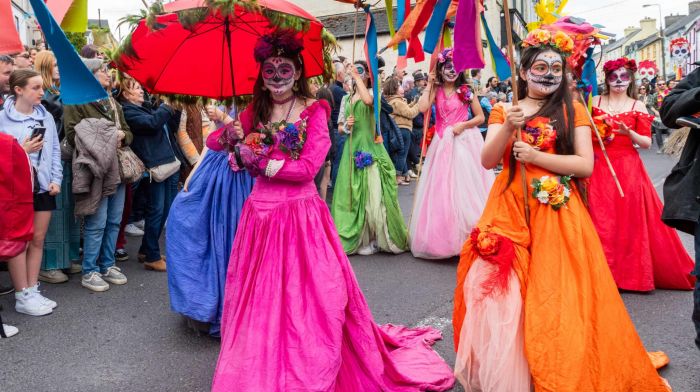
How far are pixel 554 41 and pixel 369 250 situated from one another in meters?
3.97

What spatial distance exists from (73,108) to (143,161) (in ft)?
2.80

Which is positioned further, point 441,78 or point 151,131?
point 441,78

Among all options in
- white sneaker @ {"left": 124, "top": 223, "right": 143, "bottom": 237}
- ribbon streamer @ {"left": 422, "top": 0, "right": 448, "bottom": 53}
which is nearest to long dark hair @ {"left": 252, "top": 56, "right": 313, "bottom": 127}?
ribbon streamer @ {"left": 422, "top": 0, "right": 448, "bottom": 53}

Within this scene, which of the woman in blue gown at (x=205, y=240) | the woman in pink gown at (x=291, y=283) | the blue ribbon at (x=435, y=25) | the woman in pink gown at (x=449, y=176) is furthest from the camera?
the woman in pink gown at (x=449, y=176)

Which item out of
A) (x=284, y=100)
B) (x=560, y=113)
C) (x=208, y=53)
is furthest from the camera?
(x=208, y=53)

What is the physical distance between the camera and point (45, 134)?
5.10 metres

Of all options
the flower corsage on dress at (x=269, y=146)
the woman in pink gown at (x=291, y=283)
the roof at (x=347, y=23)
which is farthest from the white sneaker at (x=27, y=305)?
the roof at (x=347, y=23)

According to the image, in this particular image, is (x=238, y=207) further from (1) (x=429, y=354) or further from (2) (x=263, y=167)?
(1) (x=429, y=354)

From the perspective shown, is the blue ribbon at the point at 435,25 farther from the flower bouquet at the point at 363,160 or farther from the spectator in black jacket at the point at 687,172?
the flower bouquet at the point at 363,160

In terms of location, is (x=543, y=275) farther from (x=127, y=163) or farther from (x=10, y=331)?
(x=127, y=163)

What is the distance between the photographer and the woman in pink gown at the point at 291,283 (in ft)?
10.1

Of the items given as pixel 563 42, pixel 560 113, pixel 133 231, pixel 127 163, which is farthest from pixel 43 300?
pixel 563 42

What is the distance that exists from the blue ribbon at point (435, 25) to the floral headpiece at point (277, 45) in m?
0.68

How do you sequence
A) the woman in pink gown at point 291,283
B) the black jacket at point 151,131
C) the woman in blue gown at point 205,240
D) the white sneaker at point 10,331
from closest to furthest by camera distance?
the woman in pink gown at point 291,283
the woman in blue gown at point 205,240
the white sneaker at point 10,331
the black jacket at point 151,131
